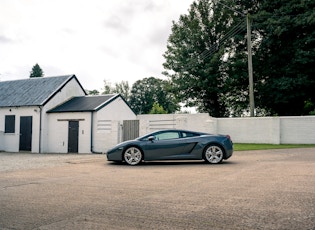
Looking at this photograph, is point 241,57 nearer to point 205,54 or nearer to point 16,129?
point 205,54

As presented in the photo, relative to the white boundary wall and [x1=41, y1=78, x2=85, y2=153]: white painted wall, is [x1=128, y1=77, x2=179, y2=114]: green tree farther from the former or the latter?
the white boundary wall

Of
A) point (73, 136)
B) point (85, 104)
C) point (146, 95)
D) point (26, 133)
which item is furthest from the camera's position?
point (146, 95)

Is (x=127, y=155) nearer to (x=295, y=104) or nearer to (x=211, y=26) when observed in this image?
(x=295, y=104)

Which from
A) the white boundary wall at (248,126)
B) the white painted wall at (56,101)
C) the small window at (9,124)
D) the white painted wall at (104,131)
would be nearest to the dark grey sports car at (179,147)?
the white boundary wall at (248,126)

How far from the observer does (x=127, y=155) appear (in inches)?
483

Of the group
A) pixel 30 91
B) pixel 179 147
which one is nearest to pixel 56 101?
pixel 30 91

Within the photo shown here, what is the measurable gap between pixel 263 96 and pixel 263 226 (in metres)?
29.6

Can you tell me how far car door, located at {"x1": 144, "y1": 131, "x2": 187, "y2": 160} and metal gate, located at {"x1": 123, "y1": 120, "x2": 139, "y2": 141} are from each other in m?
9.00

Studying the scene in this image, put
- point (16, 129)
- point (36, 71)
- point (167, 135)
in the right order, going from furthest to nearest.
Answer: point (36, 71), point (16, 129), point (167, 135)

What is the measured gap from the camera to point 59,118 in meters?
23.7

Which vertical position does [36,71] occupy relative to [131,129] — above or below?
above

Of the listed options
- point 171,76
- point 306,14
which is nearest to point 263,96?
point 306,14

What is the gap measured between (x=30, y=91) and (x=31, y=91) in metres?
0.11

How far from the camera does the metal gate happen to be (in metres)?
21.1
